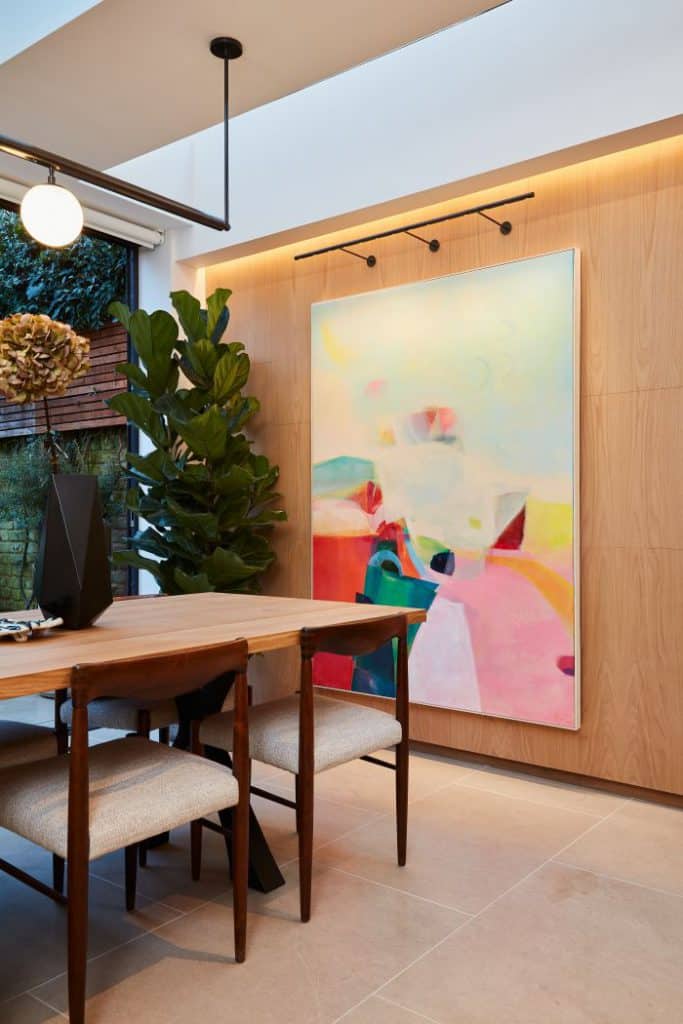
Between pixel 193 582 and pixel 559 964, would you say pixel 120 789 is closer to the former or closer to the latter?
pixel 559 964

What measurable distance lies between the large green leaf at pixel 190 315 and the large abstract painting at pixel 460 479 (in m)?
0.63

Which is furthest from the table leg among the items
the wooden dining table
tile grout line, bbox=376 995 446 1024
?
tile grout line, bbox=376 995 446 1024

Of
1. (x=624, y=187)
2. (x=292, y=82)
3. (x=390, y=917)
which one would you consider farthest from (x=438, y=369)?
(x=390, y=917)

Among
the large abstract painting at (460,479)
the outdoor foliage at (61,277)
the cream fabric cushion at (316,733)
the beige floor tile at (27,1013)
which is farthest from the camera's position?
the outdoor foliage at (61,277)

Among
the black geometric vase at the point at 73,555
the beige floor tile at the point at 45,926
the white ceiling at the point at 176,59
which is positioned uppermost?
the white ceiling at the point at 176,59

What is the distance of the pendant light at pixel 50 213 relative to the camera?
2.54m

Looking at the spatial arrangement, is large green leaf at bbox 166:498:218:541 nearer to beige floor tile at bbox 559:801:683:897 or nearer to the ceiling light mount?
the ceiling light mount

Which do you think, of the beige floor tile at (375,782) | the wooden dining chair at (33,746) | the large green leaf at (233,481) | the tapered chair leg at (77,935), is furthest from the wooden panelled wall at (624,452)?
the tapered chair leg at (77,935)

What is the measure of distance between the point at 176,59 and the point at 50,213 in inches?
38.3

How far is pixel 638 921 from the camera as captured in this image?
2.36m

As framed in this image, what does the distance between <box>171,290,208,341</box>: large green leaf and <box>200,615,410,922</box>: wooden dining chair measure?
7.33 ft

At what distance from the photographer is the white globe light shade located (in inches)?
100

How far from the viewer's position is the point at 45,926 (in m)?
2.31

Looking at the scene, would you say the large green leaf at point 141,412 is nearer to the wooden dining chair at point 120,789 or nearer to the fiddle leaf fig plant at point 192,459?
the fiddle leaf fig plant at point 192,459
